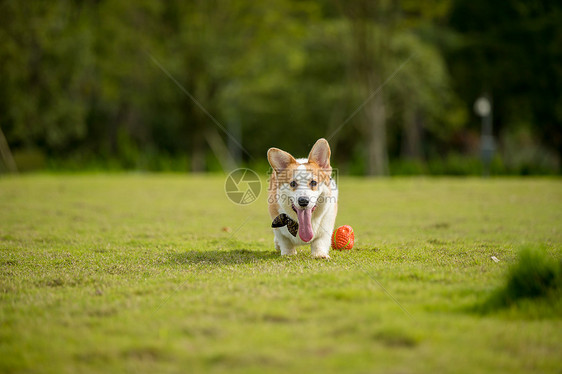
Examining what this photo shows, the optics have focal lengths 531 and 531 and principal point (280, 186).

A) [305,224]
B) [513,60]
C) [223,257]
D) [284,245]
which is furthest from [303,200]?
[513,60]

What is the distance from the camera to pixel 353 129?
34438mm

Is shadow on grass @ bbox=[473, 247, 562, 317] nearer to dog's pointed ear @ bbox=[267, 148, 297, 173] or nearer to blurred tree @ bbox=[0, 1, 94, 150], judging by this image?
dog's pointed ear @ bbox=[267, 148, 297, 173]

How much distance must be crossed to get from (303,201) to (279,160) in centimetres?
68

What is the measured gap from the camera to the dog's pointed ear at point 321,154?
5.42 m

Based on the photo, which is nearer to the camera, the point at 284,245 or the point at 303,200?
the point at 303,200

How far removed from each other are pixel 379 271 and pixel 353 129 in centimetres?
3056

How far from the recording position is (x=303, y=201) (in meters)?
4.95

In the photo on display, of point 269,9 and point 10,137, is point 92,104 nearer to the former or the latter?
point 10,137

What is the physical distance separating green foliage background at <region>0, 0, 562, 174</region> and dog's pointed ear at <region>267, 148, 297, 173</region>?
1616cm

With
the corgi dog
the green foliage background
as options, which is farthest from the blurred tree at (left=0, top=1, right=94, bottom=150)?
the corgi dog

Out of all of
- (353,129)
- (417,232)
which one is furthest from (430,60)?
(417,232)

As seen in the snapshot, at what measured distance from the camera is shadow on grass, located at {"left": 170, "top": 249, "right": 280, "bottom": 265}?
5188 mm

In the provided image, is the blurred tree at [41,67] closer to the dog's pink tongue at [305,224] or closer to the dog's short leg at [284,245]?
the dog's short leg at [284,245]

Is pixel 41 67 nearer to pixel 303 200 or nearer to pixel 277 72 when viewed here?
pixel 277 72
